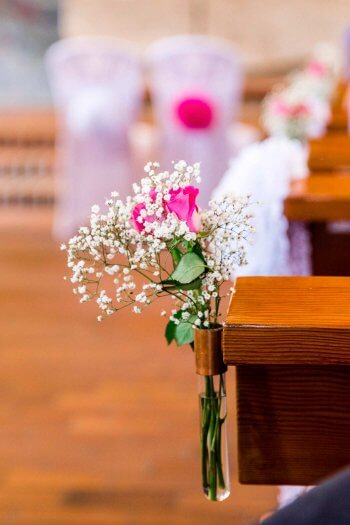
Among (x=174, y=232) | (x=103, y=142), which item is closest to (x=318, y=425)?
(x=174, y=232)

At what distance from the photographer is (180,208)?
A: 3.08 feet

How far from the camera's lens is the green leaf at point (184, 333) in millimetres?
1023

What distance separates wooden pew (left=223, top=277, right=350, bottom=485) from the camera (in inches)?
36.8

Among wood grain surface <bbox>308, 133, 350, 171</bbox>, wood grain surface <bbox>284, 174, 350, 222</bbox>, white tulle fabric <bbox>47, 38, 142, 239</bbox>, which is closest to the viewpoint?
wood grain surface <bbox>284, 174, 350, 222</bbox>

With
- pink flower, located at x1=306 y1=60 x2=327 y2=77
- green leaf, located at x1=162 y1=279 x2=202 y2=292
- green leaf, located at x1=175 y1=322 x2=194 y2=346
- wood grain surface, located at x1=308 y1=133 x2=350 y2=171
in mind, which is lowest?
green leaf, located at x1=175 y1=322 x2=194 y2=346

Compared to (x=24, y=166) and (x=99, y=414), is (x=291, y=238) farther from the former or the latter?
(x=24, y=166)

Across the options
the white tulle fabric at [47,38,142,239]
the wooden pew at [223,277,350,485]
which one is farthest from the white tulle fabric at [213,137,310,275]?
the white tulle fabric at [47,38,142,239]

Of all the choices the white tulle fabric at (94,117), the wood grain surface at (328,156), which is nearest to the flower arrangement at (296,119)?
the wood grain surface at (328,156)

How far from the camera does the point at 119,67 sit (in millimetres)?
5441

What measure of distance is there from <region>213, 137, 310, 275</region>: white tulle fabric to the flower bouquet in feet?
2.38

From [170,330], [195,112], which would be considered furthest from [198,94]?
[170,330]

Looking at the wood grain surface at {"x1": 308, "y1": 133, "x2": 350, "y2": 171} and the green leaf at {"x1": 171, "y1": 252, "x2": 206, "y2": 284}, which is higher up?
the wood grain surface at {"x1": 308, "y1": 133, "x2": 350, "y2": 171}

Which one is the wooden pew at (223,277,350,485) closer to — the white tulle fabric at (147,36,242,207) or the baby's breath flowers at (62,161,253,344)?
the baby's breath flowers at (62,161,253,344)

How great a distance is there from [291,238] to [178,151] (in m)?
3.62
